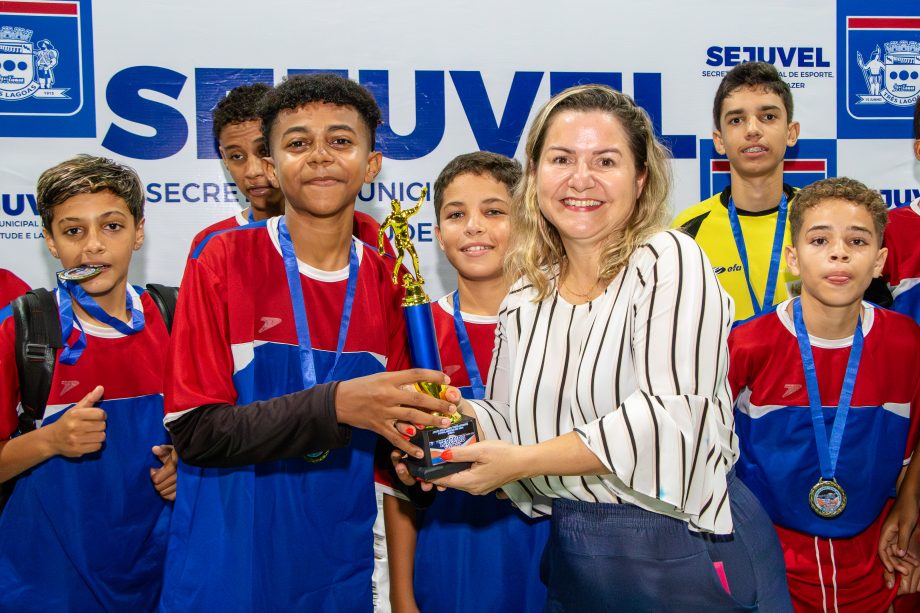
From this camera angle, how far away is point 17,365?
8.30 ft

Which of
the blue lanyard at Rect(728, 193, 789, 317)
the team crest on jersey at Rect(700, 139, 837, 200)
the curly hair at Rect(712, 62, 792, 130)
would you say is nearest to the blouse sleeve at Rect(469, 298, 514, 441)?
the blue lanyard at Rect(728, 193, 789, 317)

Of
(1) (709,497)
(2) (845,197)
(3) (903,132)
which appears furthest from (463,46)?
(1) (709,497)

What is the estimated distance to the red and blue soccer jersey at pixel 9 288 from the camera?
3393 mm

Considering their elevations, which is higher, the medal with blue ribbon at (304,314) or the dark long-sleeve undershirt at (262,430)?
the medal with blue ribbon at (304,314)

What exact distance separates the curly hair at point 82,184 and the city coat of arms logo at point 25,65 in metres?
1.42

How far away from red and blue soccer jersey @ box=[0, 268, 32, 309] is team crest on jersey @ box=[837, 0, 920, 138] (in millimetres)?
4083

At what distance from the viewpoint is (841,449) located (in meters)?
2.88

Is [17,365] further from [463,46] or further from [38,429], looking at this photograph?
[463,46]

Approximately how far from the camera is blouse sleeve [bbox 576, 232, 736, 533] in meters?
1.66

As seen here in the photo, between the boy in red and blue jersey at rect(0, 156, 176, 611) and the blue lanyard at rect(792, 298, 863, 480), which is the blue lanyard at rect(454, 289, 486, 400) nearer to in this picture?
the boy in red and blue jersey at rect(0, 156, 176, 611)

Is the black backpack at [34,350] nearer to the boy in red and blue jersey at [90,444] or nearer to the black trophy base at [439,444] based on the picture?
the boy in red and blue jersey at [90,444]

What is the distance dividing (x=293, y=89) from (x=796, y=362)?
1921 mm

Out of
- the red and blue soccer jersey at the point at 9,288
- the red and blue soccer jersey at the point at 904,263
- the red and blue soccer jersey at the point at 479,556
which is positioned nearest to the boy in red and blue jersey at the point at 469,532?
the red and blue soccer jersey at the point at 479,556

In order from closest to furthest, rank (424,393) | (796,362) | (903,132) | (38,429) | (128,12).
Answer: (424,393) → (38,429) → (796,362) → (128,12) → (903,132)
